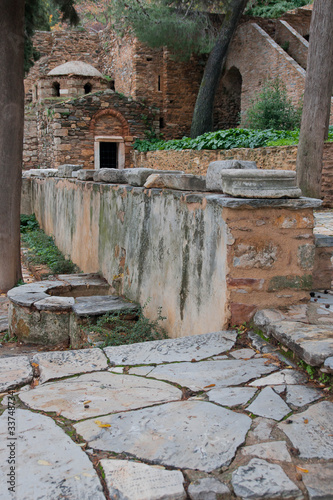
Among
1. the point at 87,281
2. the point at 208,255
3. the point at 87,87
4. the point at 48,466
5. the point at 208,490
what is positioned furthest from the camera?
the point at 87,87

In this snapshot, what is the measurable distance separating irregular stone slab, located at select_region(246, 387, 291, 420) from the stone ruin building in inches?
687

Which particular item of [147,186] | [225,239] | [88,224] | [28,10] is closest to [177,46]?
[28,10]

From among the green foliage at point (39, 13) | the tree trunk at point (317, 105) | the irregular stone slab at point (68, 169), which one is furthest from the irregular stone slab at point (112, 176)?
the tree trunk at point (317, 105)

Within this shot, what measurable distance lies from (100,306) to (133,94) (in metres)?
19.5

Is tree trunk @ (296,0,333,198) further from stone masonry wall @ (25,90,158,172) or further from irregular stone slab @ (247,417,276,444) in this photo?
stone masonry wall @ (25,90,158,172)

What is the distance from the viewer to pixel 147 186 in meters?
4.47

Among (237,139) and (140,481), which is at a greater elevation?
(237,139)

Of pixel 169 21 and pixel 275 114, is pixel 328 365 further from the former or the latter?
pixel 169 21

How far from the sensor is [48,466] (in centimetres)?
172

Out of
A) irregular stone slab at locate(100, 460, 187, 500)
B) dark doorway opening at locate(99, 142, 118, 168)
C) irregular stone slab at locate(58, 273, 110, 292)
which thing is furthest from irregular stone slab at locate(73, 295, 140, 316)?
dark doorway opening at locate(99, 142, 118, 168)

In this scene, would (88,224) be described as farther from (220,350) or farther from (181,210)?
(220,350)

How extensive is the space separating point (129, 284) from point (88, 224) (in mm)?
2143

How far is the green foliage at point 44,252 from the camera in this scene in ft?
25.9

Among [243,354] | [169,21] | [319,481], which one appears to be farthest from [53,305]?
[169,21]
